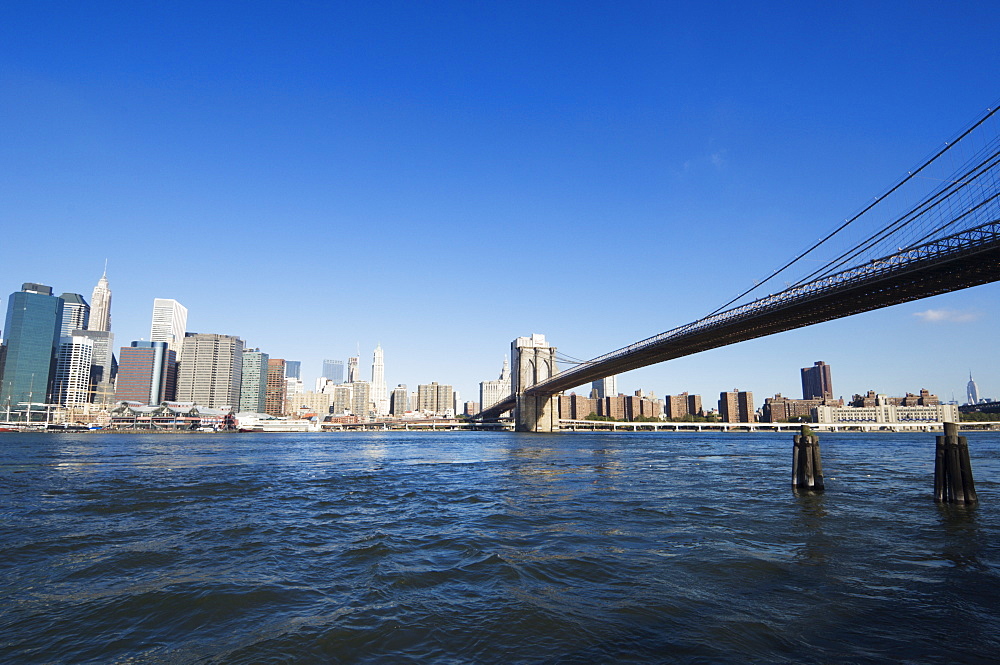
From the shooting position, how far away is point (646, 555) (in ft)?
34.2

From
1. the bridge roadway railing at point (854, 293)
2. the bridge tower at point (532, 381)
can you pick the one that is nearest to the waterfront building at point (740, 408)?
the bridge tower at point (532, 381)

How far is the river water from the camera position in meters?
6.26

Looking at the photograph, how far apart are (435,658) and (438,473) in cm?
2416

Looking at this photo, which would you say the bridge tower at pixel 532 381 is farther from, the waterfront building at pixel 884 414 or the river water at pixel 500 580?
the waterfront building at pixel 884 414

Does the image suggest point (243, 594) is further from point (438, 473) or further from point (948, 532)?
point (438, 473)

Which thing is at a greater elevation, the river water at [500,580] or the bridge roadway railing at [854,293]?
the bridge roadway railing at [854,293]

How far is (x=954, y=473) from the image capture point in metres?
16.8

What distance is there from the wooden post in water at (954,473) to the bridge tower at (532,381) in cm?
9190

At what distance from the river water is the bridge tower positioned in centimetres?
9182

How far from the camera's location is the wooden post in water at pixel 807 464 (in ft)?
65.9

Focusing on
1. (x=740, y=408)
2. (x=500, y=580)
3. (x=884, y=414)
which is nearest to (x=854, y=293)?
(x=500, y=580)

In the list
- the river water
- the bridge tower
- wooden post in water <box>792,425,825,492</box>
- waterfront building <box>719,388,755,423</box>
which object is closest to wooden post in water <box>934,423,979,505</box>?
the river water

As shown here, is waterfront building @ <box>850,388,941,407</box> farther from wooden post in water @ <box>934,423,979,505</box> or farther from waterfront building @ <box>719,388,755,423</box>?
wooden post in water @ <box>934,423,979,505</box>

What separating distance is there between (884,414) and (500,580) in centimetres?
19876
